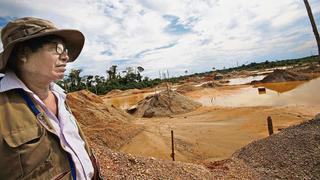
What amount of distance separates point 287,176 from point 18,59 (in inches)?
180

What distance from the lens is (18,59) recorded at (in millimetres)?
1273

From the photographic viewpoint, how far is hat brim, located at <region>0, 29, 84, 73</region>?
1.21 meters

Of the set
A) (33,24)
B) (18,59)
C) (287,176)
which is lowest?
(287,176)

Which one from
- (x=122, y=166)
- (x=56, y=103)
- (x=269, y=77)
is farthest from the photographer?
(x=269, y=77)

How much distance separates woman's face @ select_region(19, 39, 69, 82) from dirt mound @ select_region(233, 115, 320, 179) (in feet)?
14.0

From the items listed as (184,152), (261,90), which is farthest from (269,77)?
(184,152)

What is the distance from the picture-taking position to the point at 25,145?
3.59 feet

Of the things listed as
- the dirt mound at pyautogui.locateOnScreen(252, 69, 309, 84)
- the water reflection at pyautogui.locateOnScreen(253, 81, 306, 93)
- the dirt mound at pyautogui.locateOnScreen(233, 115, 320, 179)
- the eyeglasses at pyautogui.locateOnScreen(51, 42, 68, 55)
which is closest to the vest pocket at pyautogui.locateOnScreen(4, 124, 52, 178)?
the eyeglasses at pyautogui.locateOnScreen(51, 42, 68, 55)

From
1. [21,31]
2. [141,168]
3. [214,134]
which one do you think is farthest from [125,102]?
[21,31]

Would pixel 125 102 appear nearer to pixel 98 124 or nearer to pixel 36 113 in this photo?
pixel 98 124

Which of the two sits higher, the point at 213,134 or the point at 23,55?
the point at 23,55

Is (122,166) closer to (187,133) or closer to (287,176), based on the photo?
(287,176)

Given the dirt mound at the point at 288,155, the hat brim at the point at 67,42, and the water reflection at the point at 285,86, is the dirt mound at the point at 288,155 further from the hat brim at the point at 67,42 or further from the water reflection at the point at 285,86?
the water reflection at the point at 285,86

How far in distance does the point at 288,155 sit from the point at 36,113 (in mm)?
5149
